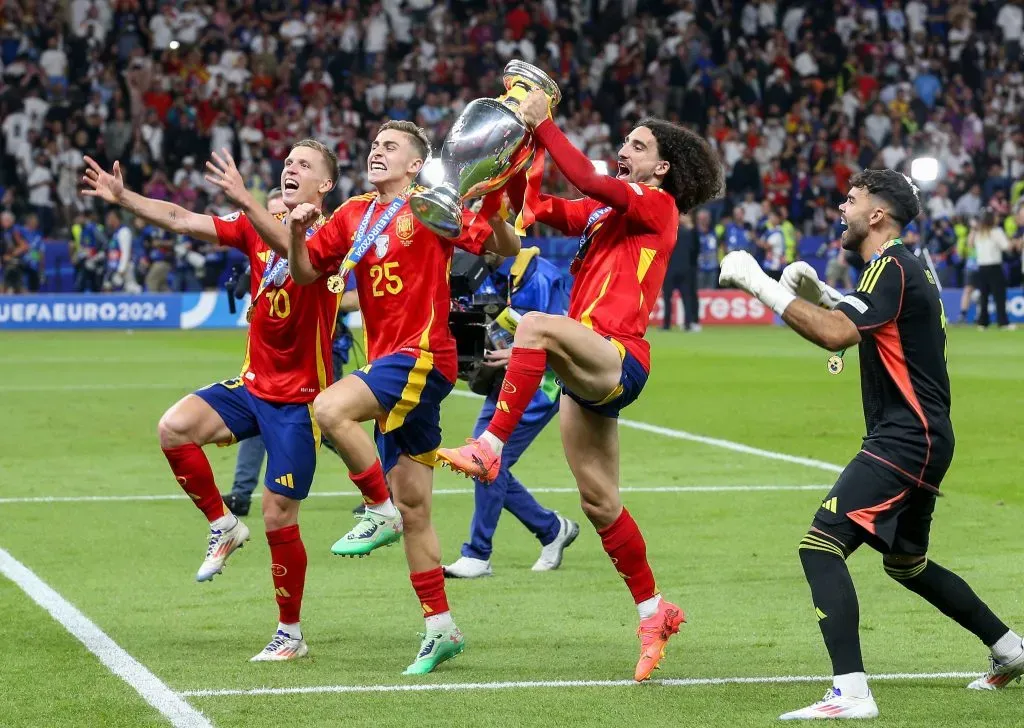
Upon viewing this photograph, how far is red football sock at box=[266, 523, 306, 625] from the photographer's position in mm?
6953

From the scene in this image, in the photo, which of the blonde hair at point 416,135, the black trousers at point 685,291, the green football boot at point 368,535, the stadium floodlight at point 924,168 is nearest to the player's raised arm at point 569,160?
the blonde hair at point 416,135

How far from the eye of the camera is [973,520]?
1070 cm

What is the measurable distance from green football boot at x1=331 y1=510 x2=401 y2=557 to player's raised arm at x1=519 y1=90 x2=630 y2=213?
1649 millimetres

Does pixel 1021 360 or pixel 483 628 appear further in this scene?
pixel 1021 360

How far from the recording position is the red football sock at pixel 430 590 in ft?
22.4

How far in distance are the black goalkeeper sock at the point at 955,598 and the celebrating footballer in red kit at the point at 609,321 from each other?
0.99 meters

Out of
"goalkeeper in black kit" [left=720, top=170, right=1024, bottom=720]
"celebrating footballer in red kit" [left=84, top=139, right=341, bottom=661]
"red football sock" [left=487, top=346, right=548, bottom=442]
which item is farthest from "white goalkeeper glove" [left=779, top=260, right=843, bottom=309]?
"celebrating footballer in red kit" [left=84, top=139, right=341, bottom=661]

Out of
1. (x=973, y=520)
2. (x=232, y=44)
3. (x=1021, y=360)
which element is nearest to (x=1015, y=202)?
(x=1021, y=360)

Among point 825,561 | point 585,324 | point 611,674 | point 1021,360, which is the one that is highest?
point 585,324

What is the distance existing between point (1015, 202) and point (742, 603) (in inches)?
1057

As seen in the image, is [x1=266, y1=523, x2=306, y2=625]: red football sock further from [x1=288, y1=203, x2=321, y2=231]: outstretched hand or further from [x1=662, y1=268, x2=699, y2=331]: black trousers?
[x1=662, y1=268, x2=699, y2=331]: black trousers

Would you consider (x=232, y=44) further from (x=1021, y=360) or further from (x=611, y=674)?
(x=611, y=674)

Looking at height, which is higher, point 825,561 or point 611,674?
point 825,561

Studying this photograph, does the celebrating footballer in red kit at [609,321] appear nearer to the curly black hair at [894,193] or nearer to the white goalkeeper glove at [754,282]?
the white goalkeeper glove at [754,282]
